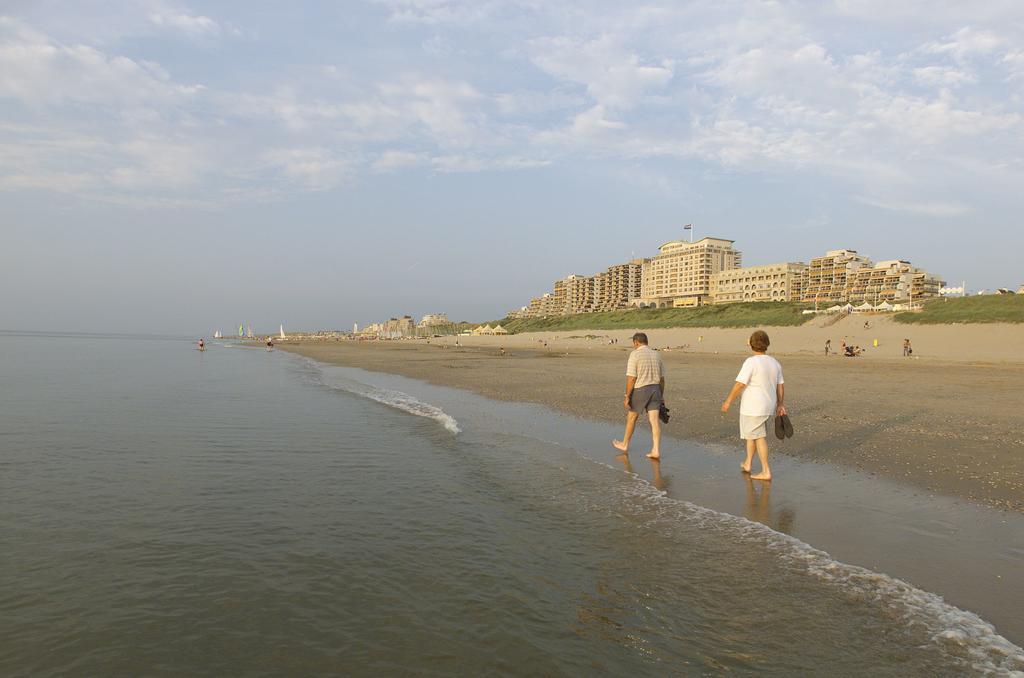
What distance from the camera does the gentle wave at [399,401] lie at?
12398 mm

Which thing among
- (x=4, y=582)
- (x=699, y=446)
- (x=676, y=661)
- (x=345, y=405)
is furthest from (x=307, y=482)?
(x=345, y=405)

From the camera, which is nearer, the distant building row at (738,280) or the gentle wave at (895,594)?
the gentle wave at (895,594)

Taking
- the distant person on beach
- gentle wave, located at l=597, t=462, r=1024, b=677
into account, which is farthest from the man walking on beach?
gentle wave, located at l=597, t=462, r=1024, b=677

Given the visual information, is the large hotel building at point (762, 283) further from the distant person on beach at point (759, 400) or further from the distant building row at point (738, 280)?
the distant person on beach at point (759, 400)

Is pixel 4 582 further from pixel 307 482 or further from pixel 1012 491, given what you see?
pixel 1012 491

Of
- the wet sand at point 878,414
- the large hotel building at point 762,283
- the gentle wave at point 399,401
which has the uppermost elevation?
the large hotel building at point 762,283

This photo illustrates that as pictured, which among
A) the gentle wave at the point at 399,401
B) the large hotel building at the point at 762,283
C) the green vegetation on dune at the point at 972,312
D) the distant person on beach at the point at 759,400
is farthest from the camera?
the large hotel building at the point at 762,283

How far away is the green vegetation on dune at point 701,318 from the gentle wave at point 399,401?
48.8 meters

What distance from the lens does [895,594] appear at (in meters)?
4.05

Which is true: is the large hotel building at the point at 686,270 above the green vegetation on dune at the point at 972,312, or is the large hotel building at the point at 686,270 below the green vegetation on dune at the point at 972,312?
above

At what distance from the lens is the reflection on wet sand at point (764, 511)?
566 centimetres

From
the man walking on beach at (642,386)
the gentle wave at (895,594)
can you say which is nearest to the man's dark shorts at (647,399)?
the man walking on beach at (642,386)

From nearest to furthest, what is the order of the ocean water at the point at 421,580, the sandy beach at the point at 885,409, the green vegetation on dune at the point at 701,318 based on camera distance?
the ocean water at the point at 421,580 < the sandy beach at the point at 885,409 < the green vegetation on dune at the point at 701,318

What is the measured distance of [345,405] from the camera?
14977mm
